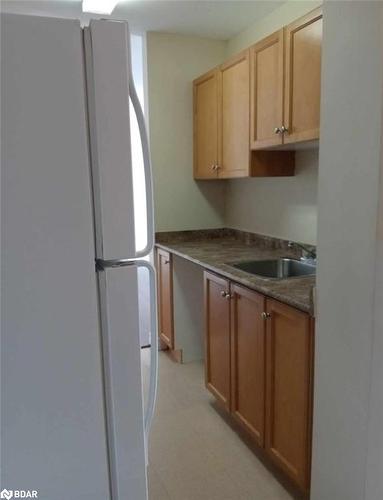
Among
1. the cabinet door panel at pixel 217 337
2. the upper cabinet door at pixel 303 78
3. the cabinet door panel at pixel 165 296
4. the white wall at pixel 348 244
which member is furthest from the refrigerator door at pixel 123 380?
the cabinet door panel at pixel 165 296

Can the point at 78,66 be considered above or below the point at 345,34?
below

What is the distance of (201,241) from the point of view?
356 cm

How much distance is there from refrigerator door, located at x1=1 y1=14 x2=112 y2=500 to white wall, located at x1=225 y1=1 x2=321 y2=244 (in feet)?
6.67

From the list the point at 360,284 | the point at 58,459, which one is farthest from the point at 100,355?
the point at 360,284

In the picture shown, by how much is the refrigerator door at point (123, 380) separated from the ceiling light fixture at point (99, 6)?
2294 mm

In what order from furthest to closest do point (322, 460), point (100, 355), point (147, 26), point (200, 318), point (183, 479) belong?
point (200, 318) → point (147, 26) → point (183, 479) → point (322, 460) → point (100, 355)

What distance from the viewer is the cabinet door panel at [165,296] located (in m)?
3.34

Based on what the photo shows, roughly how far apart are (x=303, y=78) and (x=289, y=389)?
4.95 ft

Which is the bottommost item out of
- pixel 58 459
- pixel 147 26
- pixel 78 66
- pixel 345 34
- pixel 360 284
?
pixel 58 459

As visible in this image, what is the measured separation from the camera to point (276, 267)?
2758 millimetres

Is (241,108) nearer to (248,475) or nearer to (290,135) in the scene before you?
(290,135)

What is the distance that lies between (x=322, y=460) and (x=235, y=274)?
948mm

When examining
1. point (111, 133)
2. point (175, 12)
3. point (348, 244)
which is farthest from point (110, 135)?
point (175, 12)

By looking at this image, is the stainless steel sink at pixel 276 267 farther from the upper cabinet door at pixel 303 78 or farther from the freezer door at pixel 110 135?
the freezer door at pixel 110 135
